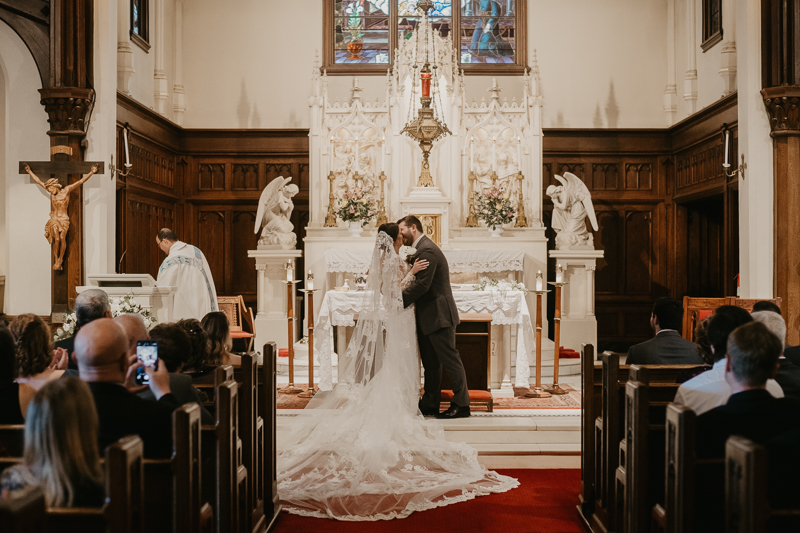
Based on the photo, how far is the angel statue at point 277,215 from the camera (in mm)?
10948

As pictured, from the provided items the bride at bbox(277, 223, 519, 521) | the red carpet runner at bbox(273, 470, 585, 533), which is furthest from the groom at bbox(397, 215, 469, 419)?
the red carpet runner at bbox(273, 470, 585, 533)

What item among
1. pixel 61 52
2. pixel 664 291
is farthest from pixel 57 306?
pixel 664 291

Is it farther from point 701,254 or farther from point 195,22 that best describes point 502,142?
point 195,22

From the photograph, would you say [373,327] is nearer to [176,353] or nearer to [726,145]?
[176,353]

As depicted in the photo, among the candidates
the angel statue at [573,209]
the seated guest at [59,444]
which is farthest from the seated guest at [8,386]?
the angel statue at [573,209]

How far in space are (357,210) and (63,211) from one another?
12.5 feet

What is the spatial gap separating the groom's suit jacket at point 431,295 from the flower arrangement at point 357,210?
4274mm

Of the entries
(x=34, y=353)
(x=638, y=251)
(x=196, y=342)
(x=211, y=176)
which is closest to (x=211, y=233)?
(x=211, y=176)

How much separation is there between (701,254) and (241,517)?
10087 millimetres

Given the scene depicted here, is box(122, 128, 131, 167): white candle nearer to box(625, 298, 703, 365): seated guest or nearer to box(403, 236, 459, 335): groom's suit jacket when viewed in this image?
Answer: box(403, 236, 459, 335): groom's suit jacket

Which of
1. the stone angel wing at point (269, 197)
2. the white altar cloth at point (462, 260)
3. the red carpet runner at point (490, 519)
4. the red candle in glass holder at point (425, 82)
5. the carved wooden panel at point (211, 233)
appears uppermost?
the red candle in glass holder at point (425, 82)

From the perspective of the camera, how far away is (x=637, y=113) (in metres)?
12.5

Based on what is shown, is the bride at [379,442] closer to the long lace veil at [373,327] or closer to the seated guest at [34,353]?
the long lace veil at [373,327]

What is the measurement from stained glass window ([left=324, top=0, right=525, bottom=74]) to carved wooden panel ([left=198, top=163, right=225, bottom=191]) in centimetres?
251
